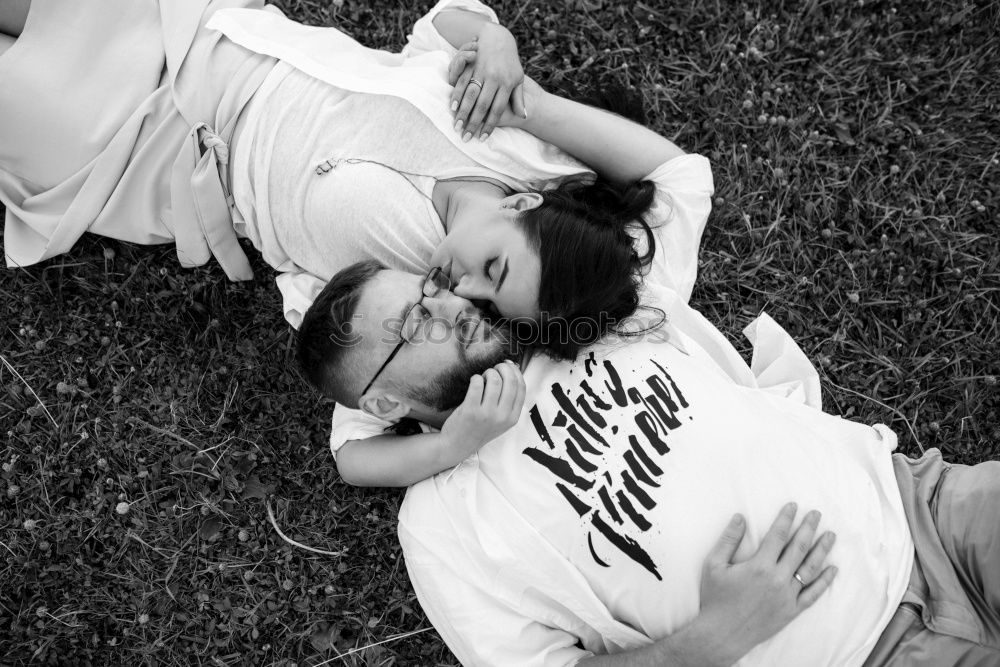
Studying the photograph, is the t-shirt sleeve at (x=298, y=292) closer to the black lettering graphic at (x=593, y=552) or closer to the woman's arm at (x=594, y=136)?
the woman's arm at (x=594, y=136)

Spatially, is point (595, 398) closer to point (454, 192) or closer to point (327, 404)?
point (454, 192)

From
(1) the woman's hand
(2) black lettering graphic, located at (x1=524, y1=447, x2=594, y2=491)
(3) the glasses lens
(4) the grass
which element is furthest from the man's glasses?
(1) the woman's hand

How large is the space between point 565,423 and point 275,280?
1745 mm

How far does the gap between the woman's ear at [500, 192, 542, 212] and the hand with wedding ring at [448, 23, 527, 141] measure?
1.19ft

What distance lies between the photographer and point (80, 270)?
3453 millimetres

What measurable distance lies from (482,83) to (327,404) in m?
1.71

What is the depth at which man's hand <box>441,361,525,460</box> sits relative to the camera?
2.42 meters

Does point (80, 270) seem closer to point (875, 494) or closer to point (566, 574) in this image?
point (566, 574)

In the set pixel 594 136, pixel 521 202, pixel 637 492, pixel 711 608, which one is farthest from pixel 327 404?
pixel 711 608

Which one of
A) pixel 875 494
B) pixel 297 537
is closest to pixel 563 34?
pixel 875 494

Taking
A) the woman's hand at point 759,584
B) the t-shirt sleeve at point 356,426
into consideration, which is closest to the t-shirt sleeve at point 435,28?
the t-shirt sleeve at point 356,426

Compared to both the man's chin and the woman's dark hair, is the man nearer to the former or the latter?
the man's chin

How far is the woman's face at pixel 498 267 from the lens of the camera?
2500mm

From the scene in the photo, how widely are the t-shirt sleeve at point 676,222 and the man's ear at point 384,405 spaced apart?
1.18 meters
